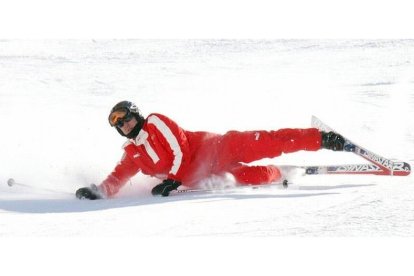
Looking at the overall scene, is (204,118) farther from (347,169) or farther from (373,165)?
(373,165)

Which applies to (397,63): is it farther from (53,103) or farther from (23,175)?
(23,175)

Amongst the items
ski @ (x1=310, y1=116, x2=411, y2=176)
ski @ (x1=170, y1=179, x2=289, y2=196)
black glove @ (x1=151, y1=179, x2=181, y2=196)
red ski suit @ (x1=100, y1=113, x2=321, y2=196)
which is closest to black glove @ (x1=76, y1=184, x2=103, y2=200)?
red ski suit @ (x1=100, y1=113, x2=321, y2=196)

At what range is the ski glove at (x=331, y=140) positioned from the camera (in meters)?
5.84

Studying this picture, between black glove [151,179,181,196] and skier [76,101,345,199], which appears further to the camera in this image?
skier [76,101,345,199]

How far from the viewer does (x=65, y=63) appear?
14.6m

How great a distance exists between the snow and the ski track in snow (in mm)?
22

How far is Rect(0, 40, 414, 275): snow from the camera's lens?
4.66m

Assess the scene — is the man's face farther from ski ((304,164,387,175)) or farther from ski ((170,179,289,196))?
ski ((304,164,387,175))

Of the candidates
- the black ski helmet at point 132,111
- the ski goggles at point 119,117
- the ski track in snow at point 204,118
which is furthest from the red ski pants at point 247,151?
the ski goggles at point 119,117

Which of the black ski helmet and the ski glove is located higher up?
the black ski helmet

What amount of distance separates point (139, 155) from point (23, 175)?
4.97 ft

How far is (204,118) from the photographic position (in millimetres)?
10281

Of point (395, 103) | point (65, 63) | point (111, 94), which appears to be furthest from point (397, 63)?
point (65, 63)

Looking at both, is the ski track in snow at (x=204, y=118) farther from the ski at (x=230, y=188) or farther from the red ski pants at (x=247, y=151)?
the red ski pants at (x=247, y=151)
